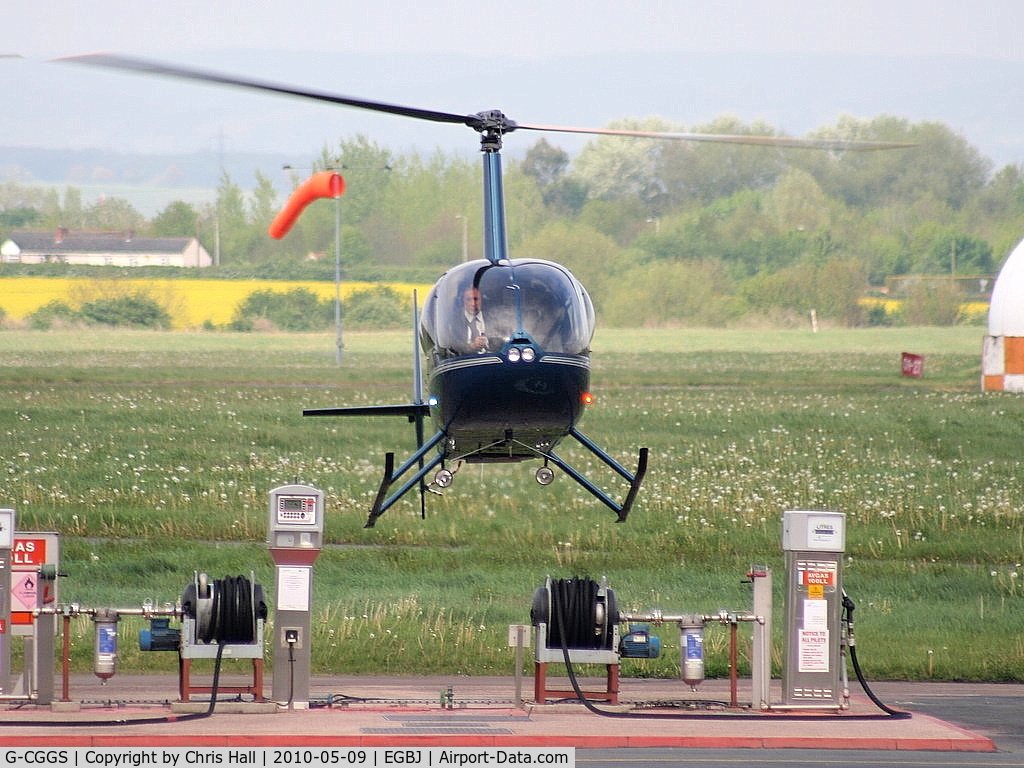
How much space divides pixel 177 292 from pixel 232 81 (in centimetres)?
5282

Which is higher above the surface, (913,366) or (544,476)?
(913,366)

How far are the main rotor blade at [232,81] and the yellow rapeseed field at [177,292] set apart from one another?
152 ft

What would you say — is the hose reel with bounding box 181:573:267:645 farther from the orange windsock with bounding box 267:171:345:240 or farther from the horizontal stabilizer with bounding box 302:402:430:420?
the horizontal stabilizer with bounding box 302:402:430:420

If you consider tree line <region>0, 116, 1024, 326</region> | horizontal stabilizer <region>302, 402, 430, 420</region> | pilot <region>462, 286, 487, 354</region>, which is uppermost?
tree line <region>0, 116, 1024, 326</region>

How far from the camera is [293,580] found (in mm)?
14703

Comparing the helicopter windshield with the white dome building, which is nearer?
the helicopter windshield

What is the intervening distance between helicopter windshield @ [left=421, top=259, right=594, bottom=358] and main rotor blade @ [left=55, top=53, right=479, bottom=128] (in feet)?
5.27

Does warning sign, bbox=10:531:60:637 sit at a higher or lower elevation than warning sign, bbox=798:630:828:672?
higher

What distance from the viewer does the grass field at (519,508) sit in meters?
20.4

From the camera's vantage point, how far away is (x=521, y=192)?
81.9 metres

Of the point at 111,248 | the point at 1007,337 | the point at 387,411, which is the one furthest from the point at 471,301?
the point at 111,248

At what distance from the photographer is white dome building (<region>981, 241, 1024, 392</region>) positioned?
5188 centimetres

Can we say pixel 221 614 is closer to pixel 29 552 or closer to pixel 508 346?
pixel 29 552

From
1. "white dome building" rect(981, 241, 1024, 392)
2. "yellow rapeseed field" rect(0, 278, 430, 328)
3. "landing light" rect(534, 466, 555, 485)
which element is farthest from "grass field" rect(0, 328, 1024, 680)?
"yellow rapeseed field" rect(0, 278, 430, 328)
